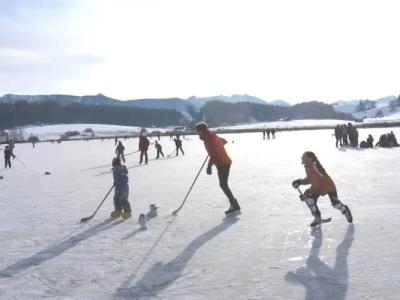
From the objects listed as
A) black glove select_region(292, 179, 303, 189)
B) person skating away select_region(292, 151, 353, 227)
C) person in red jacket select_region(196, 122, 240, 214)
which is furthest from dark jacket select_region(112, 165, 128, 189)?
person skating away select_region(292, 151, 353, 227)

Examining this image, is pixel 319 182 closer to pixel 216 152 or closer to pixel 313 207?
pixel 313 207

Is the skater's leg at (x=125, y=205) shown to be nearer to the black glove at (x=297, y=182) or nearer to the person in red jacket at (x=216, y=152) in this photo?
the person in red jacket at (x=216, y=152)

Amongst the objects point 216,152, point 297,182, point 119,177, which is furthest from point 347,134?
point 297,182

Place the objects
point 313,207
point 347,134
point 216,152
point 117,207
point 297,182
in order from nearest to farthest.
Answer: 1. point 313,207
2. point 297,182
3. point 216,152
4. point 117,207
5. point 347,134

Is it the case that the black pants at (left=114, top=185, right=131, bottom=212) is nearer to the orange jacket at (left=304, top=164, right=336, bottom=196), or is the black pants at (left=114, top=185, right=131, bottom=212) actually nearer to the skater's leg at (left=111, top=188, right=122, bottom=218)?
the skater's leg at (left=111, top=188, right=122, bottom=218)

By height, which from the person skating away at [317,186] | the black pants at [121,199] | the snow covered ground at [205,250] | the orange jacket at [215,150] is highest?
the orange jacket at [215,150]

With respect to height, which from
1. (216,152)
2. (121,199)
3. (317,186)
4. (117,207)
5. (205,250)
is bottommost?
(205,250)

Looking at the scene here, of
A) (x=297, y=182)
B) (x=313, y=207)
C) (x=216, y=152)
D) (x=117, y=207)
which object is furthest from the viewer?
(x=117, y=207)

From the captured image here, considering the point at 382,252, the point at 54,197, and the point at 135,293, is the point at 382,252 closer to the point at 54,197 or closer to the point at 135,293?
the point at 135,293

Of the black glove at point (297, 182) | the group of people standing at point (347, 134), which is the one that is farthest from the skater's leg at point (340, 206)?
the group of people standing at point (347, 134)

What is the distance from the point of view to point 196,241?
620 cm

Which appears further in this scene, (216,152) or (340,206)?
(216,152)

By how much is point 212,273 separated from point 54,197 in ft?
22.5

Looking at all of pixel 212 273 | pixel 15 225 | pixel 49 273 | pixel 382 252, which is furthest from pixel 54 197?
pixel 382 252
